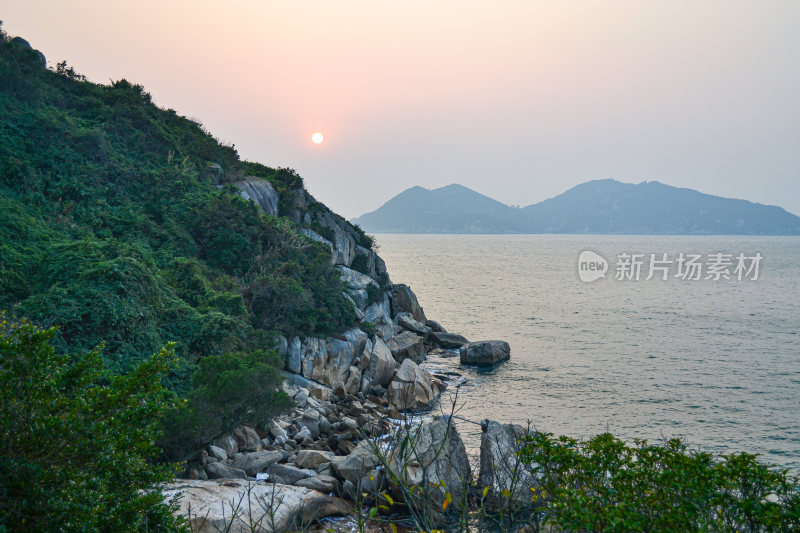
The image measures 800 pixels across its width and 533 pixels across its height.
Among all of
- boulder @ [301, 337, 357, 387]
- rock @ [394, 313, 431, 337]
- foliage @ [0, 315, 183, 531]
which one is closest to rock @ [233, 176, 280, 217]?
rock @ [394, 313, 431, 337]

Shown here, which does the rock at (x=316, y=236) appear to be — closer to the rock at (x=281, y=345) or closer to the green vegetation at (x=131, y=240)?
the green vegetation at (x=131, y=240)

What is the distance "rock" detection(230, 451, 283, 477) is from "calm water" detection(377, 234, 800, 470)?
942 centimetres

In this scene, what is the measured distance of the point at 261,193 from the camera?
38.3 meters

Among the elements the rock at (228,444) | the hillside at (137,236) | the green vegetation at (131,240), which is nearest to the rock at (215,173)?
the hillside at (137,236)

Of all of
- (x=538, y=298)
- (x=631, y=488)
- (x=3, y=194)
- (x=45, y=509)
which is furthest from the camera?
(x=538, y=298)

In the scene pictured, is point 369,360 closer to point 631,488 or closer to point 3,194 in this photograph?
point 3,194

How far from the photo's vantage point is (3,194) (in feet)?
70.4

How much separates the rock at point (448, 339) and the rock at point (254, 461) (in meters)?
25.3

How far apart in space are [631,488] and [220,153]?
39.9 metres

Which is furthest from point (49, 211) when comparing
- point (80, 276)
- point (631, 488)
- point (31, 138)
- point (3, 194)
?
point (631, 488)

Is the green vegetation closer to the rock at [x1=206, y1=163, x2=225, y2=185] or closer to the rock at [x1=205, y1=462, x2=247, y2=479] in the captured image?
the rock at [x1=206, y1=163, x2=225, y2=185]

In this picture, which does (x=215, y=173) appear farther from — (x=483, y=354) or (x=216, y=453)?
(x=216, y=453)

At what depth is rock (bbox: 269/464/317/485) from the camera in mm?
14664

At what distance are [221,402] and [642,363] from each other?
3013cm
